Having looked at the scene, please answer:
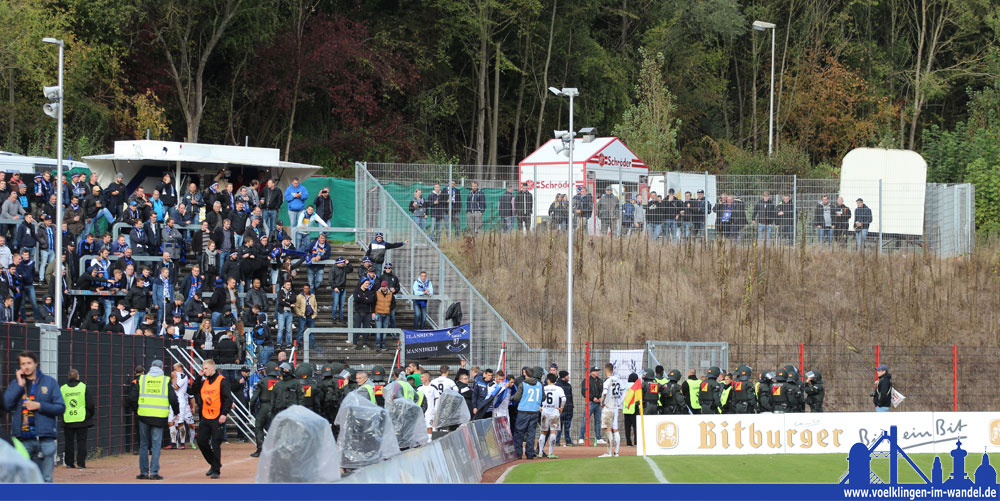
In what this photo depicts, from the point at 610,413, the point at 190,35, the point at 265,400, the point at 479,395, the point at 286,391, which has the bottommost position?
the point at 610,413

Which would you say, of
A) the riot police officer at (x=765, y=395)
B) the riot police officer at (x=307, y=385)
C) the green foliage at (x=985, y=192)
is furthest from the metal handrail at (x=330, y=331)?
the green foliage at (x=985, y=192)

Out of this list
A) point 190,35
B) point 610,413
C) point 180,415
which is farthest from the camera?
point 190,35

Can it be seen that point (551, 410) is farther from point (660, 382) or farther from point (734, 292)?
point (734, 292)

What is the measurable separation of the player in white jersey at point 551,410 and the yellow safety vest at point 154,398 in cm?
847

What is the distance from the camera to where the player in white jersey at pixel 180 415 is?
22.5m

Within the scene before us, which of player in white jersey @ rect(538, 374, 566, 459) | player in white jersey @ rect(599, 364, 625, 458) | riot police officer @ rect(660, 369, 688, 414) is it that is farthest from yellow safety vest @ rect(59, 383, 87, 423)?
riot police officer @ rect(660, 369, 688, 414)

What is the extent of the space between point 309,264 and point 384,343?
121 inches

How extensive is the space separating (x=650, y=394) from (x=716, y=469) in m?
6.58

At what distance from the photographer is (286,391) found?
18.8 metres

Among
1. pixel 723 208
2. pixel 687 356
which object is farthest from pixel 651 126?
pixel 687 356

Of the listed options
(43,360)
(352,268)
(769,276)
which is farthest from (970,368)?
(43,360)

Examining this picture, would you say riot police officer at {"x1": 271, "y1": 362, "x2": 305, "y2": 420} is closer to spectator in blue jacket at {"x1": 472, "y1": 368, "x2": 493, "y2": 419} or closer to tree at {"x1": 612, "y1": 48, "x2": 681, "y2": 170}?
spectator in blue jacket at {"x1": 472, "y1": 368, "x2": 493, "y2": 419}

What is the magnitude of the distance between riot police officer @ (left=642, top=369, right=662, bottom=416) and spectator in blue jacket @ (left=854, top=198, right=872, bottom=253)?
13.8 meters

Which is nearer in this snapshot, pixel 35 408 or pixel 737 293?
pixel 35 408
